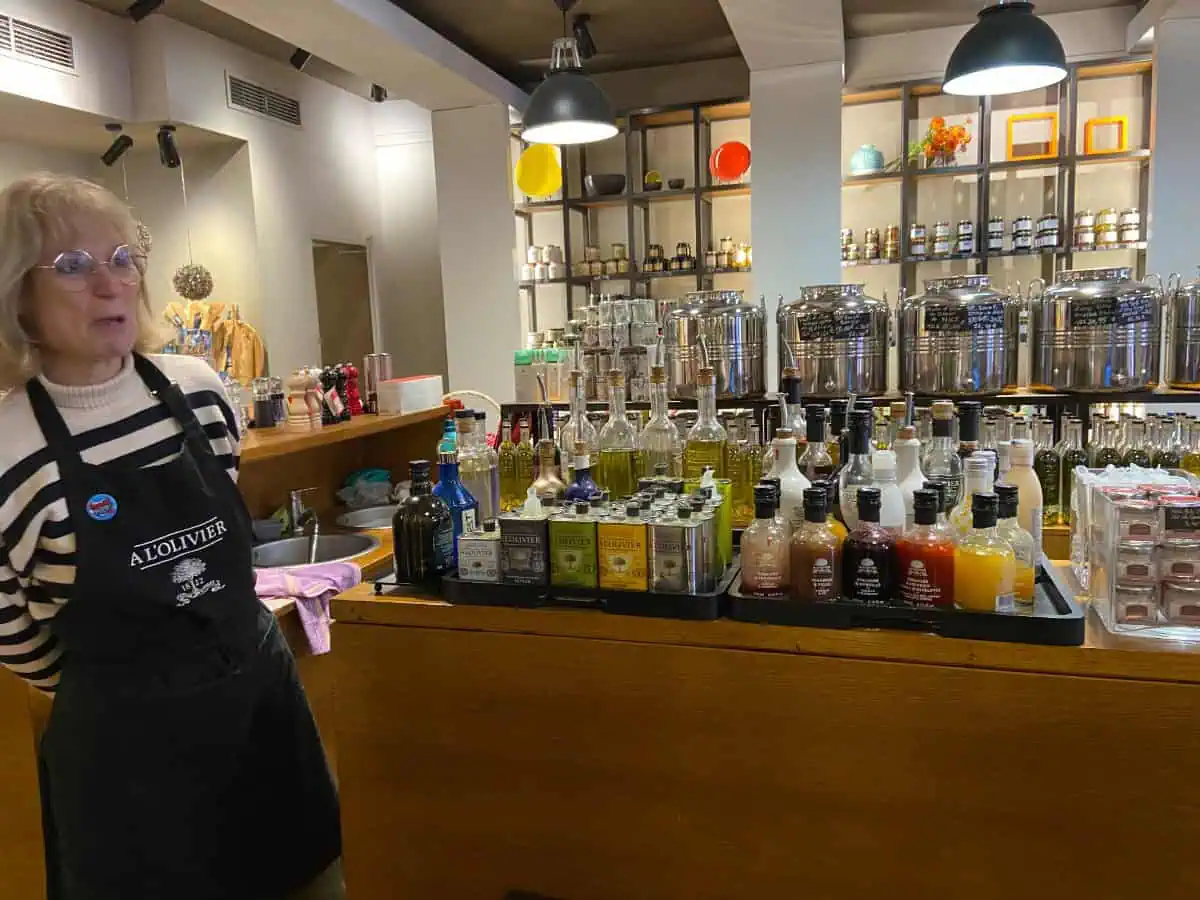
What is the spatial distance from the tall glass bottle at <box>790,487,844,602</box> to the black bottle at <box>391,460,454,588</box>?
0.65 meters

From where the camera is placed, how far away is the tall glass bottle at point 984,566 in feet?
4.15

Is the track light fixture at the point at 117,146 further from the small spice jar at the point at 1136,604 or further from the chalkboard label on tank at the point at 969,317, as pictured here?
the small spice jar at the point at 1136,604

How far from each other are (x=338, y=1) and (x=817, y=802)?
3545 mm

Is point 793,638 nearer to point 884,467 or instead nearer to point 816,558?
point 816,558

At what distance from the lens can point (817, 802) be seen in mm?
1377

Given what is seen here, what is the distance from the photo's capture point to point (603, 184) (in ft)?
18.1

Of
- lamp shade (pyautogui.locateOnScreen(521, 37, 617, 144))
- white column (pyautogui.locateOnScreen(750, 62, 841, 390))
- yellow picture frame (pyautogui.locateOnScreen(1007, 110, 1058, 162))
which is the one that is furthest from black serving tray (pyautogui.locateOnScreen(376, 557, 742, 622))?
yellow picture frame (pyautogui.locateOnScreen(1007, 110, 1058, 162))

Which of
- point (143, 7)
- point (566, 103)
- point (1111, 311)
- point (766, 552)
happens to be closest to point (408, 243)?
point (143, 7)

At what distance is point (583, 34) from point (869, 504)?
436 centimetres

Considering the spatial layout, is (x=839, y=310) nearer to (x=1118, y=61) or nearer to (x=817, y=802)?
(x=817, y=802)

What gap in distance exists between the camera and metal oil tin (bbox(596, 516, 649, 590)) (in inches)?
57.1

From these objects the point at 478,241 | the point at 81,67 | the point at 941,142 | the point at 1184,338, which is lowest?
the point at 1184,338

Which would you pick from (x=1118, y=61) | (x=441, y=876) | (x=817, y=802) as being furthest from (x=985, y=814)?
(x=1118, y=61)

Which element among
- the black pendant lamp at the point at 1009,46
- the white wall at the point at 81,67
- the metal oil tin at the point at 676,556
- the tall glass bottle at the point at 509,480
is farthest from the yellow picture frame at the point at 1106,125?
the white wall at the point at 81,67
